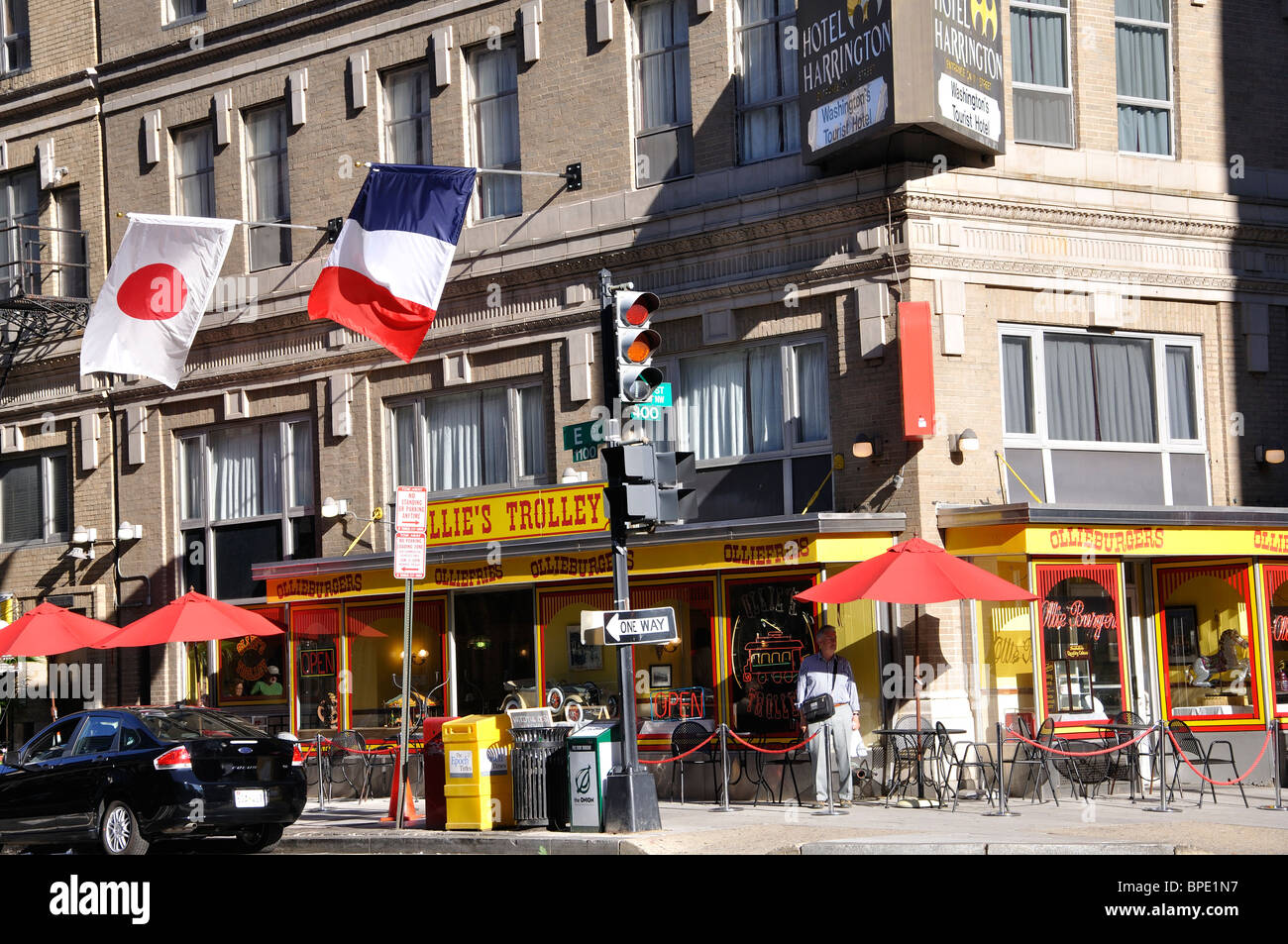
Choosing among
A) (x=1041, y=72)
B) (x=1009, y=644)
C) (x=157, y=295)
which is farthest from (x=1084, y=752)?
(x=157, y=295)

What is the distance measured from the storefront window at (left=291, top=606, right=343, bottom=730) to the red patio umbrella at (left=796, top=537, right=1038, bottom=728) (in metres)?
8.19

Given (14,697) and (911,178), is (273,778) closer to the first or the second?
(911,178)

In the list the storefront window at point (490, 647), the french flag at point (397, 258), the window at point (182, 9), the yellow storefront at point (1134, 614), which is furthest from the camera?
the window at point (182, 9)

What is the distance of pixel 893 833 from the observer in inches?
571

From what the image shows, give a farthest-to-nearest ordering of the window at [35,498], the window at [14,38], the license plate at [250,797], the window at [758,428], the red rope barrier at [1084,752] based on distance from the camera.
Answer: the window at [14,38] → the window at [35,498] → the window at [758,428] → the red rope barrier at [1084,752] → the license plate at [250,797]

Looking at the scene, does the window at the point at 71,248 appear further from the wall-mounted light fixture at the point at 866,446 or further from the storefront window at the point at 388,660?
the wall-mounted light fixture at the point at 866,446

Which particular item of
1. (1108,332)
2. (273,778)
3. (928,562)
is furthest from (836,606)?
(273,778)

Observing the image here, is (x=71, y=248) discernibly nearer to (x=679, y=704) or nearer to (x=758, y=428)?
(x=758, y=428)

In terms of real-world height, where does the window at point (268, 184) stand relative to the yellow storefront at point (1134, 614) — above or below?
above

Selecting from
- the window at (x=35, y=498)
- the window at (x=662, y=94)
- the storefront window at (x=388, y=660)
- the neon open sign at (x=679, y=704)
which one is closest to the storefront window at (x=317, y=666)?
the storefront window at (x=388, y=660)

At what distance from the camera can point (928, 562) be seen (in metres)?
17.3

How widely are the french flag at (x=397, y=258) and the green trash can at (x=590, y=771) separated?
22.6ft

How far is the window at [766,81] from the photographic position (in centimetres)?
2061

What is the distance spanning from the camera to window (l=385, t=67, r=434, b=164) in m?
23.8
